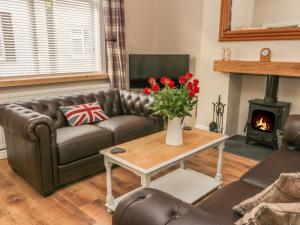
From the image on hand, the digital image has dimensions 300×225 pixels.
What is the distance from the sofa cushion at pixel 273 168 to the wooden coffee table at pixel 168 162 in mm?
515

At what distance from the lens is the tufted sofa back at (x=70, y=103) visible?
3084 mm

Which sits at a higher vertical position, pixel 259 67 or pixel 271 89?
pixel 259 67

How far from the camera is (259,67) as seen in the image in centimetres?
350

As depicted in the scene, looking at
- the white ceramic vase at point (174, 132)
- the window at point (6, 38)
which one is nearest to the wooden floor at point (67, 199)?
the white ceramic vase at point (174, 132)

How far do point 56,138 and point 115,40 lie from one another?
2276 millimetres

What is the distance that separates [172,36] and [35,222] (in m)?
3.82

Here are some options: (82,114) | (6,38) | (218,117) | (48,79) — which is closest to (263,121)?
(218,117)

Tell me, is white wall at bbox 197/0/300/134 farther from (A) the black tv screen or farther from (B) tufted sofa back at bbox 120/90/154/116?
(B) tufted sofa back at bbox 120/90/154/116

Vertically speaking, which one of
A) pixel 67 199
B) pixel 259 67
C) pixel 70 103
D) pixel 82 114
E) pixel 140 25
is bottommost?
pixel 67 199

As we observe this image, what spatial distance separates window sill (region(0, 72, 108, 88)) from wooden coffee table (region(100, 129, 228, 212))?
1905 millimetres

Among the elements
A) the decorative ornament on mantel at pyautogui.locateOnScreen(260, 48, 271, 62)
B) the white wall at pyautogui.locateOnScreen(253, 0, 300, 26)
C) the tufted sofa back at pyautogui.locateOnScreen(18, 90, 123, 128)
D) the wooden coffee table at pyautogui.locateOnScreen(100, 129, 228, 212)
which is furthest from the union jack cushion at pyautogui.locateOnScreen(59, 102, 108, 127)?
the white wall at pyautogui.locateOnScreen(253, 0, 300, 26)

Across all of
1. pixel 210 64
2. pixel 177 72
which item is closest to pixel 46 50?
pixel 177 72

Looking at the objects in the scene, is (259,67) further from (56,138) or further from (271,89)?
(56,138)

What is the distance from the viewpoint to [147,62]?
4.43 meters
